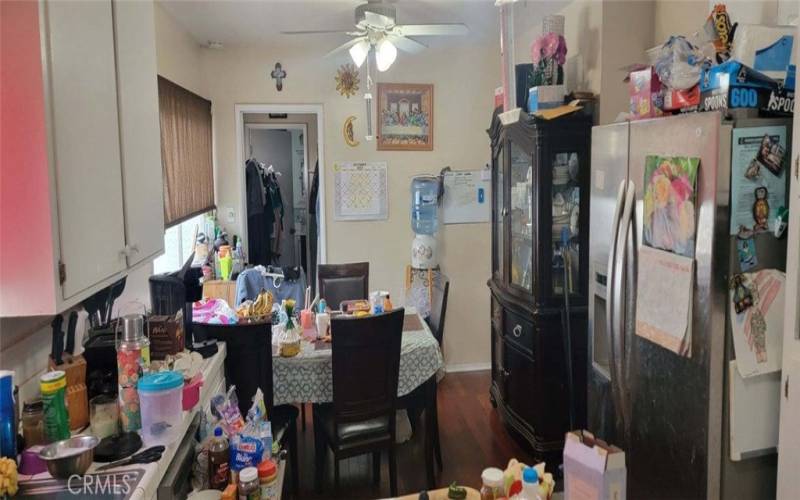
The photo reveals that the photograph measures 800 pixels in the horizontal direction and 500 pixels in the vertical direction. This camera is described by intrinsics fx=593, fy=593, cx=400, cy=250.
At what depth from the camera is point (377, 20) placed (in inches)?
130

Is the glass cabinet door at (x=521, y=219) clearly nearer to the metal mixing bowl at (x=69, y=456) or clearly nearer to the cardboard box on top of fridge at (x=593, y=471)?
the cardboard box on top of fridge at (x=593, y=471)

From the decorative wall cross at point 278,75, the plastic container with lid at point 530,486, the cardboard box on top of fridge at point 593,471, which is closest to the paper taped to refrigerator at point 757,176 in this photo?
the cardboard box on top of fridge at point 593,471

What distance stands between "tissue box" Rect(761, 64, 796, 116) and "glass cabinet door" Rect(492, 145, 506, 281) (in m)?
2.02

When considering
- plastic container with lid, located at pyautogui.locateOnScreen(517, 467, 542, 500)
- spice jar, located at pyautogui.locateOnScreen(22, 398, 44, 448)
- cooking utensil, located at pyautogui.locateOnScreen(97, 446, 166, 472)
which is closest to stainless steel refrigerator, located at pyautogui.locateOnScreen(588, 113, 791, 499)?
plastic container with lid, located at pyautogui.locateOnScreen(517, 467, 542, 500)

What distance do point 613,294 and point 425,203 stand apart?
275 cm

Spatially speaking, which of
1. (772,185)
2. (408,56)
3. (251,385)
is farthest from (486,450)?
(408,56)

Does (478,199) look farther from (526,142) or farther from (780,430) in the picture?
(780,430)

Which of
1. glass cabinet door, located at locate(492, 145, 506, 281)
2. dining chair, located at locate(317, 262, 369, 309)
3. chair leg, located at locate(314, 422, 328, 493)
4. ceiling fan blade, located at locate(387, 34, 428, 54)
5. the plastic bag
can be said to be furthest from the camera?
dining chair, located at locate(317, 262, 369, 309)

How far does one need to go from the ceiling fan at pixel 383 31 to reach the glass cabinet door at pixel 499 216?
0.87 metres

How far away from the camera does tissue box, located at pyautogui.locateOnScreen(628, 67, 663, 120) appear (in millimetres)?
2219

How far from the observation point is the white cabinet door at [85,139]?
1388 millimetres

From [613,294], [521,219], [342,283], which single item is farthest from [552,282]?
[342,283]

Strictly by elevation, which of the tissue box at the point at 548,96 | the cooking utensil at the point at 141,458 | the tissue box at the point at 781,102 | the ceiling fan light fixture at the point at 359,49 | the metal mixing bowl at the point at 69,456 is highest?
the ceiling fan light fixture at the point at 359,49

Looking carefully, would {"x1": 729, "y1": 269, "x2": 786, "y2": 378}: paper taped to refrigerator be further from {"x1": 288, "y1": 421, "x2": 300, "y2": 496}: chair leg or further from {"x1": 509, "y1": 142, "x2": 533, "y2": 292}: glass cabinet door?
{"x1": 288, "y1": 421, "x2": 300, "y2": 496}: chair leg
